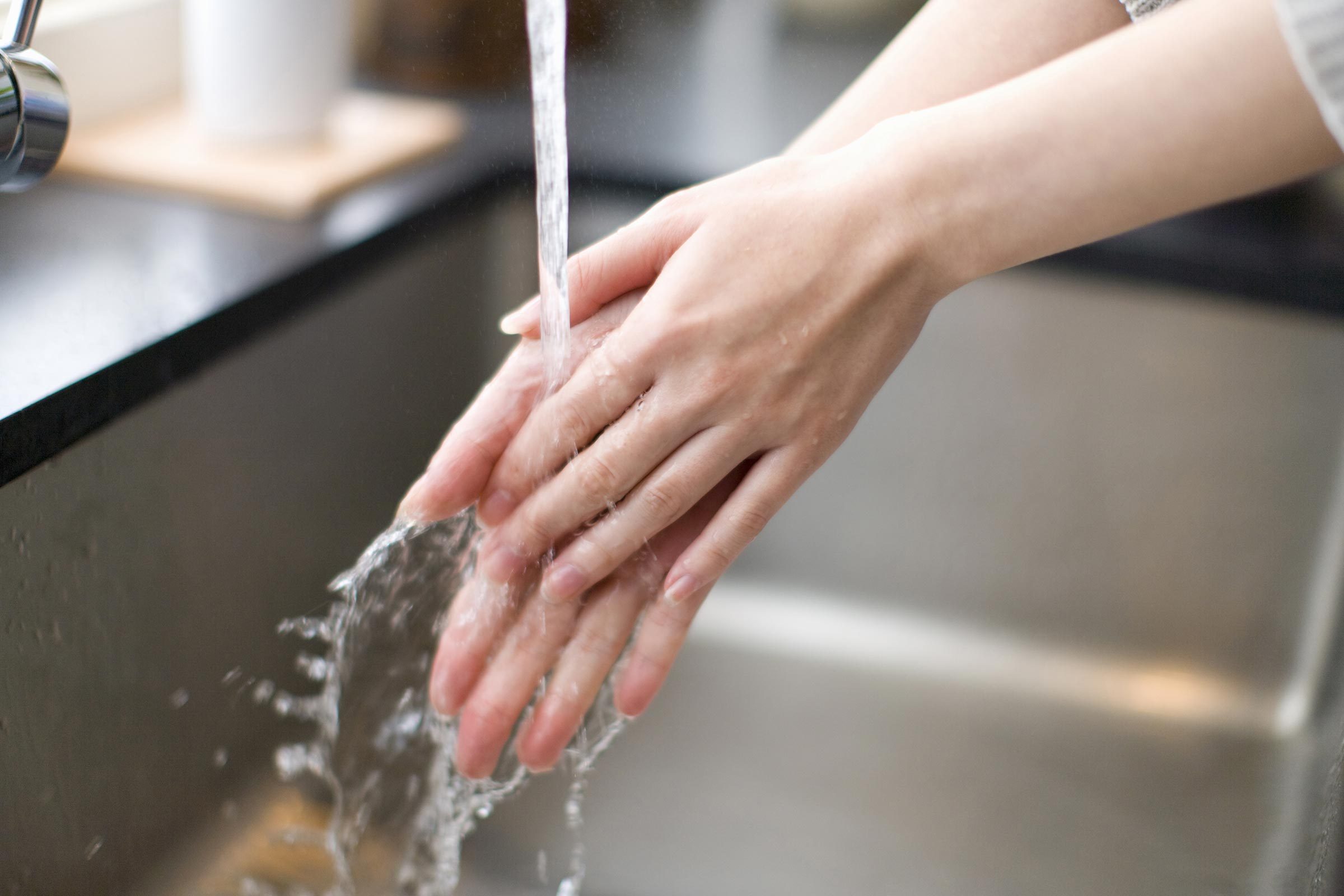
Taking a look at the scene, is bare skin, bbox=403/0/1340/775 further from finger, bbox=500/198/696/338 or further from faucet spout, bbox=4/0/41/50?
faucet spout, bbox=4/0/41/50

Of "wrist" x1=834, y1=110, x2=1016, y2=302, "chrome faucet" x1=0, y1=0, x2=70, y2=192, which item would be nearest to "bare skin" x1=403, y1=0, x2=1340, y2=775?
"wrist" x1=834, y1=110, x2=1016, y2=302

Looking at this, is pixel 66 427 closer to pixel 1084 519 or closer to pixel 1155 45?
pixel 1155 45

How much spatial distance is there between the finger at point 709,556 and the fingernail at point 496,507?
0.08 metres

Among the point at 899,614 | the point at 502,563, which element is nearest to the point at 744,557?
the point at 899,614

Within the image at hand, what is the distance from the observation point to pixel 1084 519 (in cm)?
89

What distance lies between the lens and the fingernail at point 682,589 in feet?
1.62

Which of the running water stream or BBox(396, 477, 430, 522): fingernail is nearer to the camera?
BBox(396, 477, 430, 522): fingernail

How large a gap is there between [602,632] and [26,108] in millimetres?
339

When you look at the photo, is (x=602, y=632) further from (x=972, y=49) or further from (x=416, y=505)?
(x=972, y=49)

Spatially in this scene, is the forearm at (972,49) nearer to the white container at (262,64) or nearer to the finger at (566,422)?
the finger at (566,422)

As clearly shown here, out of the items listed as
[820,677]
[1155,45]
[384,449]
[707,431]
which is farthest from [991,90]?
[820,677]

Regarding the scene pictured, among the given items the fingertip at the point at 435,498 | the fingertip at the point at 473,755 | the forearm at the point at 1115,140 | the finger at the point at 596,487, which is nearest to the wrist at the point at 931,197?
the forearm at the point at 1115,140

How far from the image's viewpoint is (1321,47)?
334mm

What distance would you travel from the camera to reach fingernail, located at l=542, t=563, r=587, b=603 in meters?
0.50
